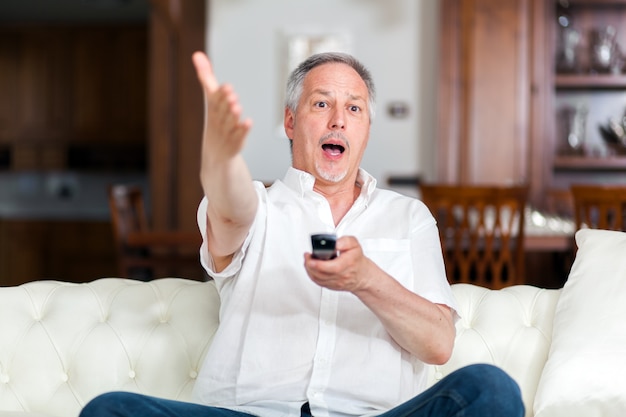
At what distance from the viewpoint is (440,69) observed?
5488 mm

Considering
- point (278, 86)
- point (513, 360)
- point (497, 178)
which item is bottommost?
point (513, 360)

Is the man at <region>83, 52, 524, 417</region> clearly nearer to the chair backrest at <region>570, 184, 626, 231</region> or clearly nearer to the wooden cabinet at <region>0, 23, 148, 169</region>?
the chair backrest at <region>570, 184, 626, 231</region>

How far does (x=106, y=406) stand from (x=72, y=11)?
6.03 meters

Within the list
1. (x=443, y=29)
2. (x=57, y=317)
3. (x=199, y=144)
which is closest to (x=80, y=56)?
(x=199, y=144)

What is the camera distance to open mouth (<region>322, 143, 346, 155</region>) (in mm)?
1931

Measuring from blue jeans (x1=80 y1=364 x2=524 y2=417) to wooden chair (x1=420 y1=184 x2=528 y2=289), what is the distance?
2.06 metres

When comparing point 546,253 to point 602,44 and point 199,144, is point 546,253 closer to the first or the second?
point 602,44

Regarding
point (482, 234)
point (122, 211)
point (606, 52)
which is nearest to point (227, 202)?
point (482, 234)

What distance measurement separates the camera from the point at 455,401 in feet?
5.12

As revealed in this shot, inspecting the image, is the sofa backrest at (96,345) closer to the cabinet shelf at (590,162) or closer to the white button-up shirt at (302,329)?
the white button-up shirt at (302,329)

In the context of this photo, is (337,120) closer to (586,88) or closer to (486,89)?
(486,89)

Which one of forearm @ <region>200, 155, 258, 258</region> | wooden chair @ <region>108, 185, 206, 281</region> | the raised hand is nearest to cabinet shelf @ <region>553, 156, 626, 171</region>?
wooden chair @ <region>108, 185, 206, 281</region>

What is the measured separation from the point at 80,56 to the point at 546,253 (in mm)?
4118

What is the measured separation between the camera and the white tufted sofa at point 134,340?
2.04 meters
